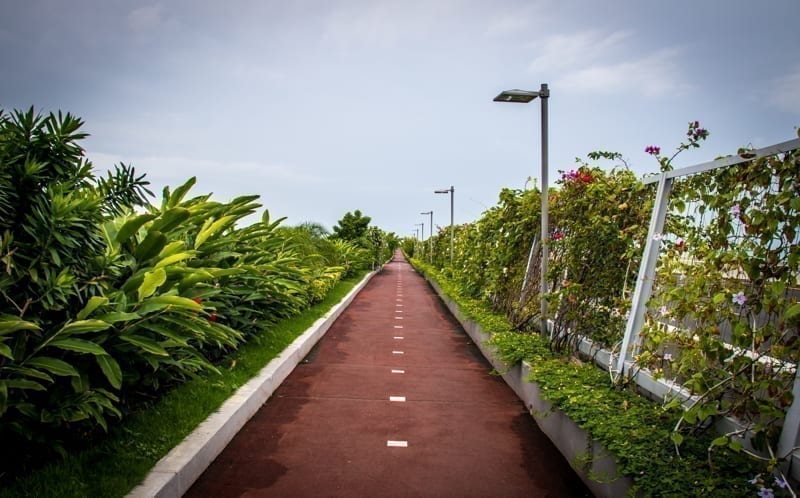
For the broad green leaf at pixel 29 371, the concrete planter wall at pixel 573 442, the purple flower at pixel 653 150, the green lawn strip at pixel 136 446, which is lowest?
the concrete planter wall at pixel 573 442

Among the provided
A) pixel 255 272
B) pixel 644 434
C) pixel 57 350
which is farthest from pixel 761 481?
pixel 255 272

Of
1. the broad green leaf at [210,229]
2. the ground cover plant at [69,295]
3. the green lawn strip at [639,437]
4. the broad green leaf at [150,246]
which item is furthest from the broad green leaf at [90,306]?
the green lawn strip at [639,437]

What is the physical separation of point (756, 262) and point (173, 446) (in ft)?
12.5

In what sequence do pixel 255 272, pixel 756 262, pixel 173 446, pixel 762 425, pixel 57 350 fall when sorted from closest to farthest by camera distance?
pixel 762 425 < pixel 756 262 < pixel 57 350 < pixel 173 446 < pixel 255 272

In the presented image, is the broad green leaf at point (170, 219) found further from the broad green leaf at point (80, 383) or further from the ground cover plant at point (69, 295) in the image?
the broad green leaf at point (80, 383)

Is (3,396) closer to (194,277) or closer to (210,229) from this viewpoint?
(194,277)

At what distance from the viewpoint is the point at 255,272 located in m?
6.07

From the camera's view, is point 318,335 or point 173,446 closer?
point 173,446

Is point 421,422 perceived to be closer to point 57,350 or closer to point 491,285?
point 57,350

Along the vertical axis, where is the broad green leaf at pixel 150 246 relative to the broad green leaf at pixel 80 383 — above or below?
above

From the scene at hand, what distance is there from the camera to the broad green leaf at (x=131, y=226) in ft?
11.3

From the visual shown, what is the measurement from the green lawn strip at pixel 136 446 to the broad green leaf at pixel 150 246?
1.22 meters

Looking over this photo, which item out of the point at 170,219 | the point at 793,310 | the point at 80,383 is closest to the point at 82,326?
the point at 80,383

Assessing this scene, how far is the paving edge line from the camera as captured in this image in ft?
9.74
